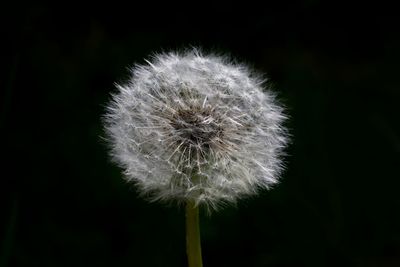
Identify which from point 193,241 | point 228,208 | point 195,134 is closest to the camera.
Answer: point 193,241

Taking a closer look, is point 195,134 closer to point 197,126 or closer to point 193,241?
point 197,126

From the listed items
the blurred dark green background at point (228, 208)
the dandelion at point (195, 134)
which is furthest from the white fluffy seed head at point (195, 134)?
the blurred dark green background at point (228, 208)

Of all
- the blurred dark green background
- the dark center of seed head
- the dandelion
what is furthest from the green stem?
the blurred dark green background

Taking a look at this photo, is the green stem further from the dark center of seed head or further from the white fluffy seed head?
the dark center of seed head

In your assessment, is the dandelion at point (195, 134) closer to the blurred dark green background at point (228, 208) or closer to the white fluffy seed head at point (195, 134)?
the white fluffy seed head at point (195, 134)

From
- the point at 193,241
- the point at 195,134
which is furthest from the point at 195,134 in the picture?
the point at 193,241

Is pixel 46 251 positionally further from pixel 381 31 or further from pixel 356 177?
pixel 381 31
